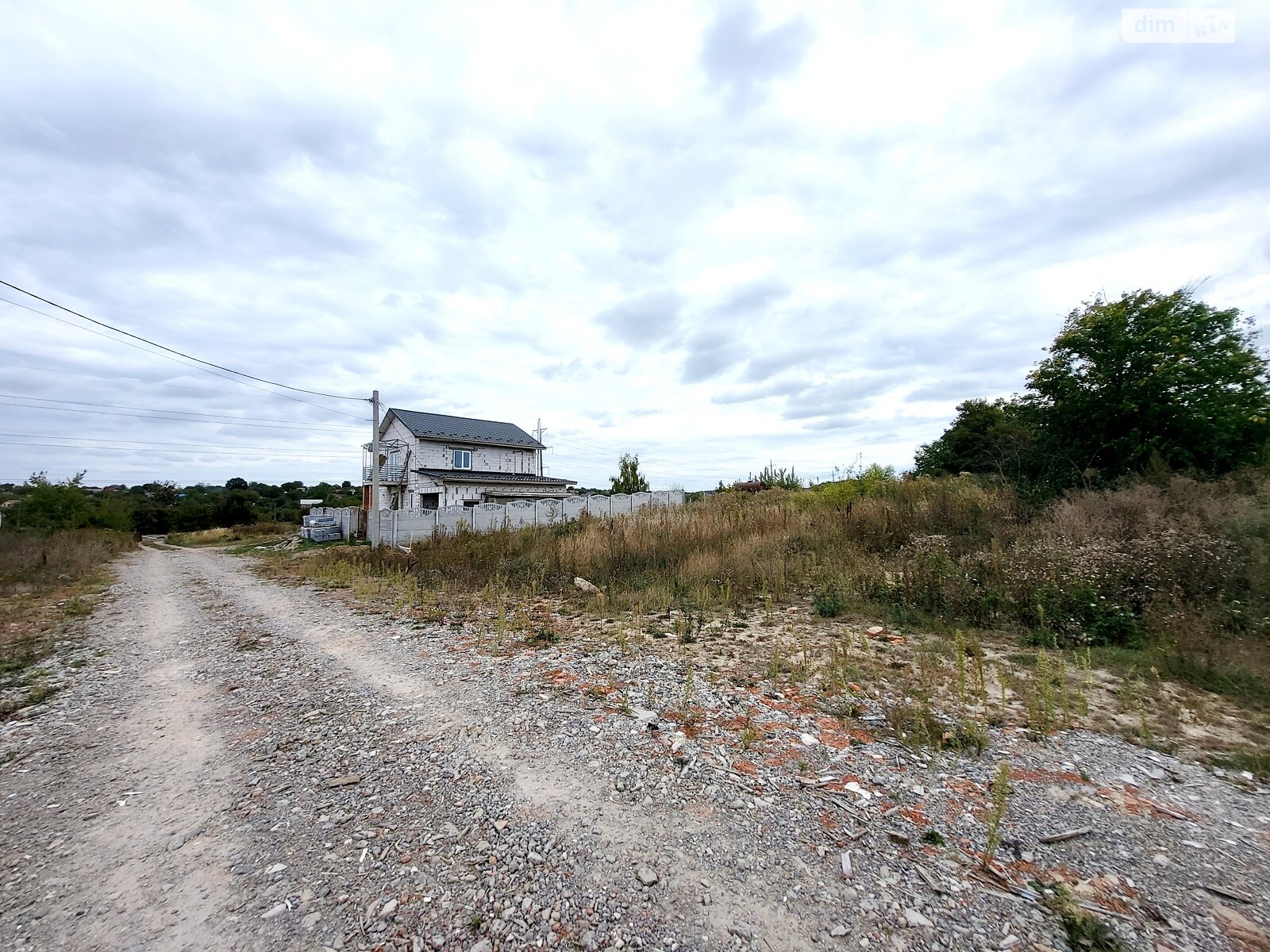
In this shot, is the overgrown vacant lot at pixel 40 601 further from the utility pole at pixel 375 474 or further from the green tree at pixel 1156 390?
the green tree at pixel 1156 390

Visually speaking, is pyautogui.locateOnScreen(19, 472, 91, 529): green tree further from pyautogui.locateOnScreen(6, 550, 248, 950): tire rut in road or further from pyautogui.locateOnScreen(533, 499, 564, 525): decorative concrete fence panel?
pyautogui.locateOnScreen(6, 550, 248, 950): tire rut in road

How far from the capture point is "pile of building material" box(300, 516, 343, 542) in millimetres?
27406

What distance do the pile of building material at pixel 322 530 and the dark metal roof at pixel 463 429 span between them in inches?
278

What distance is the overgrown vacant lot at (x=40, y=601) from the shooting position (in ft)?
17.5

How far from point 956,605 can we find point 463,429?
33.3 m

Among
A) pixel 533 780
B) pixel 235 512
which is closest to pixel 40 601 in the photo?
pixel 533 780

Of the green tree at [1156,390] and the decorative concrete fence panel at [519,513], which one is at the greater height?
the green tree at [1156,390]

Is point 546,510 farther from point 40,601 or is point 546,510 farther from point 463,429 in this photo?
point 463,429

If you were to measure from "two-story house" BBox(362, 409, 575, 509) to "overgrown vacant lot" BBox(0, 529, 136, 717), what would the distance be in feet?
43.6

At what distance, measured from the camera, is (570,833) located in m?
2.61

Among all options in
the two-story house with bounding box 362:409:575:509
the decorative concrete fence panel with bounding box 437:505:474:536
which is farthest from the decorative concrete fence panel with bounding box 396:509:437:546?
the two-story house with bounding box 362:409:575:509

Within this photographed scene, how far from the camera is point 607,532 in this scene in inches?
456

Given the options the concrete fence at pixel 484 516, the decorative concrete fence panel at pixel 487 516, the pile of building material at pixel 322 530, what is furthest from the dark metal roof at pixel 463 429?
the decorative concrete fence panel at pixel 487 516

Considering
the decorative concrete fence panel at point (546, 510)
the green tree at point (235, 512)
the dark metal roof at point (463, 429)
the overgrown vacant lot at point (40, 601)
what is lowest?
the overgrown vacant lot at point (40, 601)
